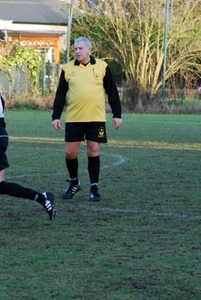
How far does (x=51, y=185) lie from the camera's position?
11.1m

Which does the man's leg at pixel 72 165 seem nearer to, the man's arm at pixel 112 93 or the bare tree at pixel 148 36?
the man's arm at pixel 112 93

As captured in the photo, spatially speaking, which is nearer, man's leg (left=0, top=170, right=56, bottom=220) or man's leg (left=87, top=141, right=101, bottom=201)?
man's leg (left=0, top=170, right=56, bottom=220)

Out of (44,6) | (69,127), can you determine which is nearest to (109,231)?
(69,127)

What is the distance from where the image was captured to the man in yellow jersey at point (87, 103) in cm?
977

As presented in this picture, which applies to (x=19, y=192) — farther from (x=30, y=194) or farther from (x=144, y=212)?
(x=144, y=212)

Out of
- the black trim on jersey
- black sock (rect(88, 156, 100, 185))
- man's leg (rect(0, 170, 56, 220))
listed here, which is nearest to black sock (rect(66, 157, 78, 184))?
black sock (rect(88, 156, 100, 185))

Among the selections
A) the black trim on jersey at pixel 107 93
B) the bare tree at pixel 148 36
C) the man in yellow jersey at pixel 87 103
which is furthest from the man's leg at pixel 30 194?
the bare tree at pixel 148 36

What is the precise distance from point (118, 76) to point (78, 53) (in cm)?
2815

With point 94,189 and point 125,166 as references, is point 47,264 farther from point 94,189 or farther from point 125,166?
point 125,166

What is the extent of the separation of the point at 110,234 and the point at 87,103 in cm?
247

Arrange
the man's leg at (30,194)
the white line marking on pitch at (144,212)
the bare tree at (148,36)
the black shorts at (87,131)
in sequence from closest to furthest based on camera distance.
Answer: the man's leg at (30,194)
the white line marking on pitch at (144,212)
the black shorts at (87,131)
the bare tree at (148,36)

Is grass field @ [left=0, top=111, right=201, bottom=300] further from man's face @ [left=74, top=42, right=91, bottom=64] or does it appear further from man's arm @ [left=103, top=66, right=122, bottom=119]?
man's face @ [left=74, top=42, right=91, bottom=64]

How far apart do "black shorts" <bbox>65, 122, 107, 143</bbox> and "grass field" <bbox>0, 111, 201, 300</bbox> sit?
0.74 meters

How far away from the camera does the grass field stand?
19.0 feet
